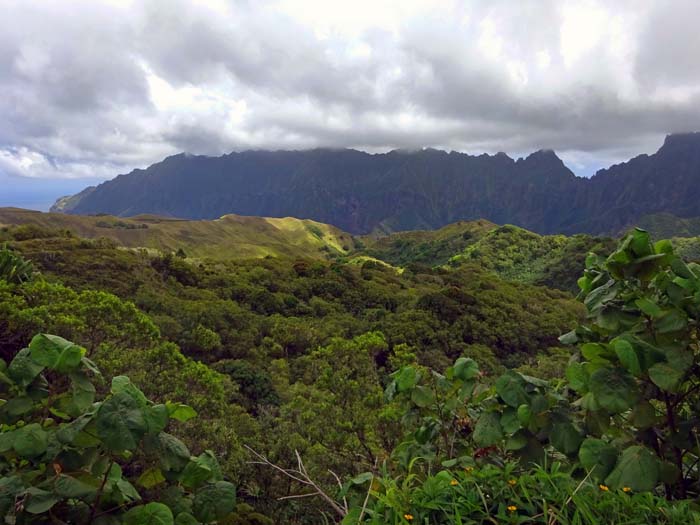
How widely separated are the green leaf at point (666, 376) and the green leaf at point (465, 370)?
0.95 meters

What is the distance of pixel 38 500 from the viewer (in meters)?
1.85

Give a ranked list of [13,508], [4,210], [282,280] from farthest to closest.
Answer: [4,210] < [282,280] < [13,508]

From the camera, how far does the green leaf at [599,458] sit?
86.0 inches

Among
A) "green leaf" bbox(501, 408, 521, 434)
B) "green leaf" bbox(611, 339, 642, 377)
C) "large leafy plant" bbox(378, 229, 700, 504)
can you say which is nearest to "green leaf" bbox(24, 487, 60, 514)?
"large leafy plant" bbox(378, 229, 700, 504)

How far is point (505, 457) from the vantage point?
2.84 metres

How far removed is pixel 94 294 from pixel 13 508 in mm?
8780

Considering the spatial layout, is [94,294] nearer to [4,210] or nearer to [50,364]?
[50,364]

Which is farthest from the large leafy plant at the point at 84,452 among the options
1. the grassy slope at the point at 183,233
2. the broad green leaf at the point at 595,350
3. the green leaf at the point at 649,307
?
the grassy slope at the point at 183,233

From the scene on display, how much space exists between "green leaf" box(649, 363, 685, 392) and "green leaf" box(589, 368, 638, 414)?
0.12 m

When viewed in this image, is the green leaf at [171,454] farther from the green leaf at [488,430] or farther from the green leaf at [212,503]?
the green leaf at [488,430]

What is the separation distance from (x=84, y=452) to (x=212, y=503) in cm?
63

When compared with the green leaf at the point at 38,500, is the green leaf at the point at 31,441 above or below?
above

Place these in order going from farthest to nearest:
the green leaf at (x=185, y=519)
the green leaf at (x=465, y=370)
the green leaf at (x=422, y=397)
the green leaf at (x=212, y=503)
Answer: the green leaf at (x=422, y=397), the green leaf at (x=465, y=370), the green leaf at (x=212, y=503), the green leaf at (x=185, y=519)

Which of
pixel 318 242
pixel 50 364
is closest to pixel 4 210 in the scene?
pixel 318 242
